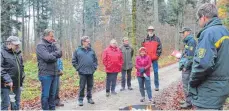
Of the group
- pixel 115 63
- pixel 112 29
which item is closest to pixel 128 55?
pixel 115 63

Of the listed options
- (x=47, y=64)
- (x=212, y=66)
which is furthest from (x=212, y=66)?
(x=47, y=64)

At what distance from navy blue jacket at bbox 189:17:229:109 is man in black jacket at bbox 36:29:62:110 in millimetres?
4447

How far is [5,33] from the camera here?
2708cm

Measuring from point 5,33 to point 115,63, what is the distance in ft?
64.3

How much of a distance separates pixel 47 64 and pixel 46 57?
24 centimetres

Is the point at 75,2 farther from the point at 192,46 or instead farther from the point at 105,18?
the point at 192,46

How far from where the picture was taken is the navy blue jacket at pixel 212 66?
13.0ft

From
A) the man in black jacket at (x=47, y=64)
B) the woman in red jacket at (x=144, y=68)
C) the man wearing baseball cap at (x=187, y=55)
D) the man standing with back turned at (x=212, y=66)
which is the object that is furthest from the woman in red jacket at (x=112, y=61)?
the man standing with back turned at (x=212, y=66)

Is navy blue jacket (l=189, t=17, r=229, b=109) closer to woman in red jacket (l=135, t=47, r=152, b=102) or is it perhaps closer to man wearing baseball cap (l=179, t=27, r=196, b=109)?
man wearing baseball cap (l=179, t=27, r=196, b=109)

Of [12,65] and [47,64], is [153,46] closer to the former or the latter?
[47,64]

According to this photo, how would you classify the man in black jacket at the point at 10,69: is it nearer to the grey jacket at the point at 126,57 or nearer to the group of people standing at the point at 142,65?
the group of people standing at the point at 142,65

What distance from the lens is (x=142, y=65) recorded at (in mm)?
9203

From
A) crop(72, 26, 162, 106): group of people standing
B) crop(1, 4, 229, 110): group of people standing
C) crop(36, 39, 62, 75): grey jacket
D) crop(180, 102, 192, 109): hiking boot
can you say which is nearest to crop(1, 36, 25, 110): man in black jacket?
crop(1, 4, 229, 110): group of people standing

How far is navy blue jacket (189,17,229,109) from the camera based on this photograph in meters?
3.95
